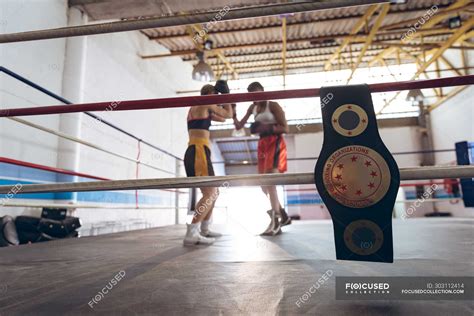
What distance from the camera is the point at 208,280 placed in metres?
0.98

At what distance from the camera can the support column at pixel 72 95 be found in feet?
11.2

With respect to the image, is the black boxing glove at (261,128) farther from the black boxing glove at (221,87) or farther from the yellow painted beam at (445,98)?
the yellow painted beam at (445,98)

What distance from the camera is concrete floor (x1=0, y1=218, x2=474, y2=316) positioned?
28.2 inches

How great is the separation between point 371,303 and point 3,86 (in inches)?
129

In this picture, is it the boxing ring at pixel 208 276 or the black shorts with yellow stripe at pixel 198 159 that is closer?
the boxing ring at pixel 208 276

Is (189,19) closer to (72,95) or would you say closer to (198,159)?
(198,159)

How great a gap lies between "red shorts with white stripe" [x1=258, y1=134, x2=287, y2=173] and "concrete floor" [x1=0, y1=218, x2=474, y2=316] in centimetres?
103

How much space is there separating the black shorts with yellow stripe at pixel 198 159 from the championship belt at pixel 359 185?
1.25m

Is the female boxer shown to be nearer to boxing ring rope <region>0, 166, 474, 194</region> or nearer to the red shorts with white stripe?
the red shorts with white stripe

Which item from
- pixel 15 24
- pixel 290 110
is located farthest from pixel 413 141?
pixel 15 24

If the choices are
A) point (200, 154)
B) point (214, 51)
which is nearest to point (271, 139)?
point (200, 154)

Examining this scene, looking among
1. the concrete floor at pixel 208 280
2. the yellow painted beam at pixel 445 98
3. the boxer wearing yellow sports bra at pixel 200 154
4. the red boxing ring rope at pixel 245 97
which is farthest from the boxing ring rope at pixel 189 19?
the yellow painted beam at pixel 445 98

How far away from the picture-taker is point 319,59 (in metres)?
8.44

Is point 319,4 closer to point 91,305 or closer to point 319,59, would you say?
point 91,305
